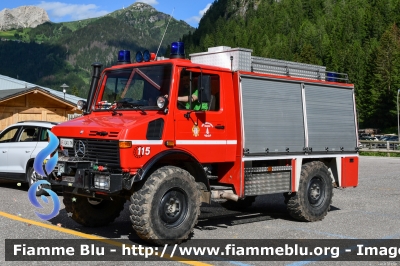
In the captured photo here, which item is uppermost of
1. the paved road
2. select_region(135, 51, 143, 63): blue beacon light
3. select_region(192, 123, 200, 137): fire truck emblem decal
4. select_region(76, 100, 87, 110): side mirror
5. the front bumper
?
select_region(135, 51, 143, 63): blue beacon light

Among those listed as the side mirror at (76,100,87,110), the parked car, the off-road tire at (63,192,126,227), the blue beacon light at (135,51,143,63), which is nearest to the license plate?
the off-road tire at (63,192,126,227)

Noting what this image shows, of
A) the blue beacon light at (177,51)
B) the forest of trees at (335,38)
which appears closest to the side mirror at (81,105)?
the blue beacon light at (177,51)

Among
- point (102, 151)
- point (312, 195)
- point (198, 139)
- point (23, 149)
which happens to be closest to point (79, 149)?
point (102, 151)

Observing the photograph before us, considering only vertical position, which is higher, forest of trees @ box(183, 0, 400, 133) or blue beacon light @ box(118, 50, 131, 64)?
forest of trees @ box(183, 0, 400, 133)

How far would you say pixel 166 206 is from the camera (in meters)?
7.68

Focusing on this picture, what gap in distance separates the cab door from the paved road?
1.40 m

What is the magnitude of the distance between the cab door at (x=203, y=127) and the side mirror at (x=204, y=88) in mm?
86

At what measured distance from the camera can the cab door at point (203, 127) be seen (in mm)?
8055

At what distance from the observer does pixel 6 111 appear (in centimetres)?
2322

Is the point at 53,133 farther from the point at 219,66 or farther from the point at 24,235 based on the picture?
the point at 219,66

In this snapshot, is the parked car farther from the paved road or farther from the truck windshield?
the truck windshield

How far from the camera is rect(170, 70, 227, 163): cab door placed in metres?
8.05

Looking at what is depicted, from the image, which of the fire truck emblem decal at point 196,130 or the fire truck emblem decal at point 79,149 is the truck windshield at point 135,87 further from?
the fire truck emblem decal at point 79,149

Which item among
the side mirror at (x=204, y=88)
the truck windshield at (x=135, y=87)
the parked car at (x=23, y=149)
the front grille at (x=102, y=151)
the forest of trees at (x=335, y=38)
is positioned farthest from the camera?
the forest of trees at (x=335, y=38)
